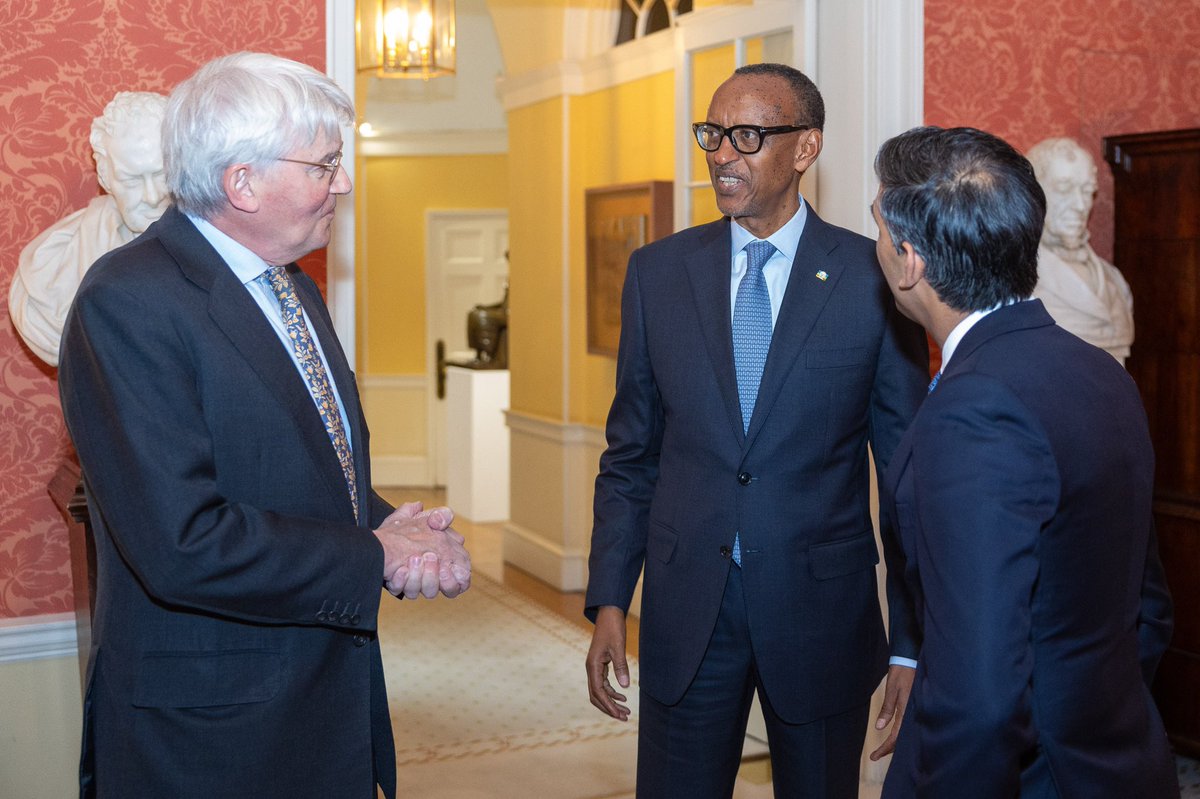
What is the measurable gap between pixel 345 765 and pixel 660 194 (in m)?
4.20

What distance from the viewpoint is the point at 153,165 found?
107 inches

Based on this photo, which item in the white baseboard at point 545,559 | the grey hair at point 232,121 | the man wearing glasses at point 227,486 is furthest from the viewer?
the white baseboard at point 545,559

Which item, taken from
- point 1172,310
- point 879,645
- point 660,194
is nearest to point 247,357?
point 879,645

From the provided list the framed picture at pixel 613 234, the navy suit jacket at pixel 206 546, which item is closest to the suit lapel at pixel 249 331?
the navy suit jacket at pixel 206 546

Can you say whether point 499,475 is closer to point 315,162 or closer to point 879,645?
point 879,645

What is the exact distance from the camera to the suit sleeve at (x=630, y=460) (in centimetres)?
255

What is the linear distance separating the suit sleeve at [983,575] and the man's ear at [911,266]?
0.19 meters

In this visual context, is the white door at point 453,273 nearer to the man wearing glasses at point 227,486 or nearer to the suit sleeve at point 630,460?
the suit sleeve at point 630,460

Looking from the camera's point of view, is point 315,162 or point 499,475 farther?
point 499,475

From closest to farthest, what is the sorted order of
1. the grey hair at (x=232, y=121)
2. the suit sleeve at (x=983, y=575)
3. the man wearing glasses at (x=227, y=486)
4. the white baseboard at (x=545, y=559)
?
the suit sleeve at (x=983, y=575) → the man wearing glasses at (x=227, y=486) → the grey hair at (x=232, y=121) → the white baseboard at (x=545, y=559)

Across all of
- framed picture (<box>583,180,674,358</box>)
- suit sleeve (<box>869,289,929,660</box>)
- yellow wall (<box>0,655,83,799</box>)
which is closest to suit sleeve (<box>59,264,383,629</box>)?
suit sleeve (<box>869,289,929,660</box>)

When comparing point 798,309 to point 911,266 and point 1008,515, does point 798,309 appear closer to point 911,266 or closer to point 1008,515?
point 911,266

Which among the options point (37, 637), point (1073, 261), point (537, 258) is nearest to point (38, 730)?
point (37, 637)

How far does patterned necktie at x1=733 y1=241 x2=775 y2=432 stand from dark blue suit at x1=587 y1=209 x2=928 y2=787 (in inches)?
1.4
